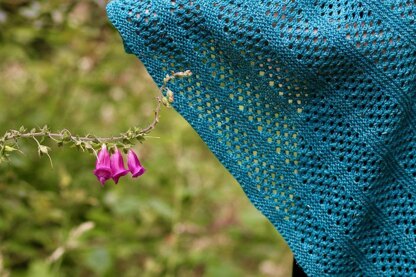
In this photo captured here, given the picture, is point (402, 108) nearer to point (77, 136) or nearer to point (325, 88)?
point (325, 88)

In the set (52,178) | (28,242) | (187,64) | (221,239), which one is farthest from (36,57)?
(187,64)

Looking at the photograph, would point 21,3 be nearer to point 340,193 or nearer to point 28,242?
point 28,242

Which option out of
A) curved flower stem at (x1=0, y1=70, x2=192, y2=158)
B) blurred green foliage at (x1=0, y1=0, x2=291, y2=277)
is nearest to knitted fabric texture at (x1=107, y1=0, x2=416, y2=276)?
curved flower stem at (x1=0, y1=70, x2=192, y2=158)

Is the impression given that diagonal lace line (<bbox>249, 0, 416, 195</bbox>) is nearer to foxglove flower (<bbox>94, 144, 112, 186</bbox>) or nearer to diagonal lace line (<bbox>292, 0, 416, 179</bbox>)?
diagonal lace line (<bbox>292, 0, 416, 179</bbox>)

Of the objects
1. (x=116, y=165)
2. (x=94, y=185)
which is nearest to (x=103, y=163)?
(x=116, y=165)

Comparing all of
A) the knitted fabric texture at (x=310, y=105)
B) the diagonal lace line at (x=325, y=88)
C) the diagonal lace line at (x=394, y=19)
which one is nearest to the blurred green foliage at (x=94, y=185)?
the knitted fabric texture at (x=310, y=105)

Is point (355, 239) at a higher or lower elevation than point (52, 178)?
lower
